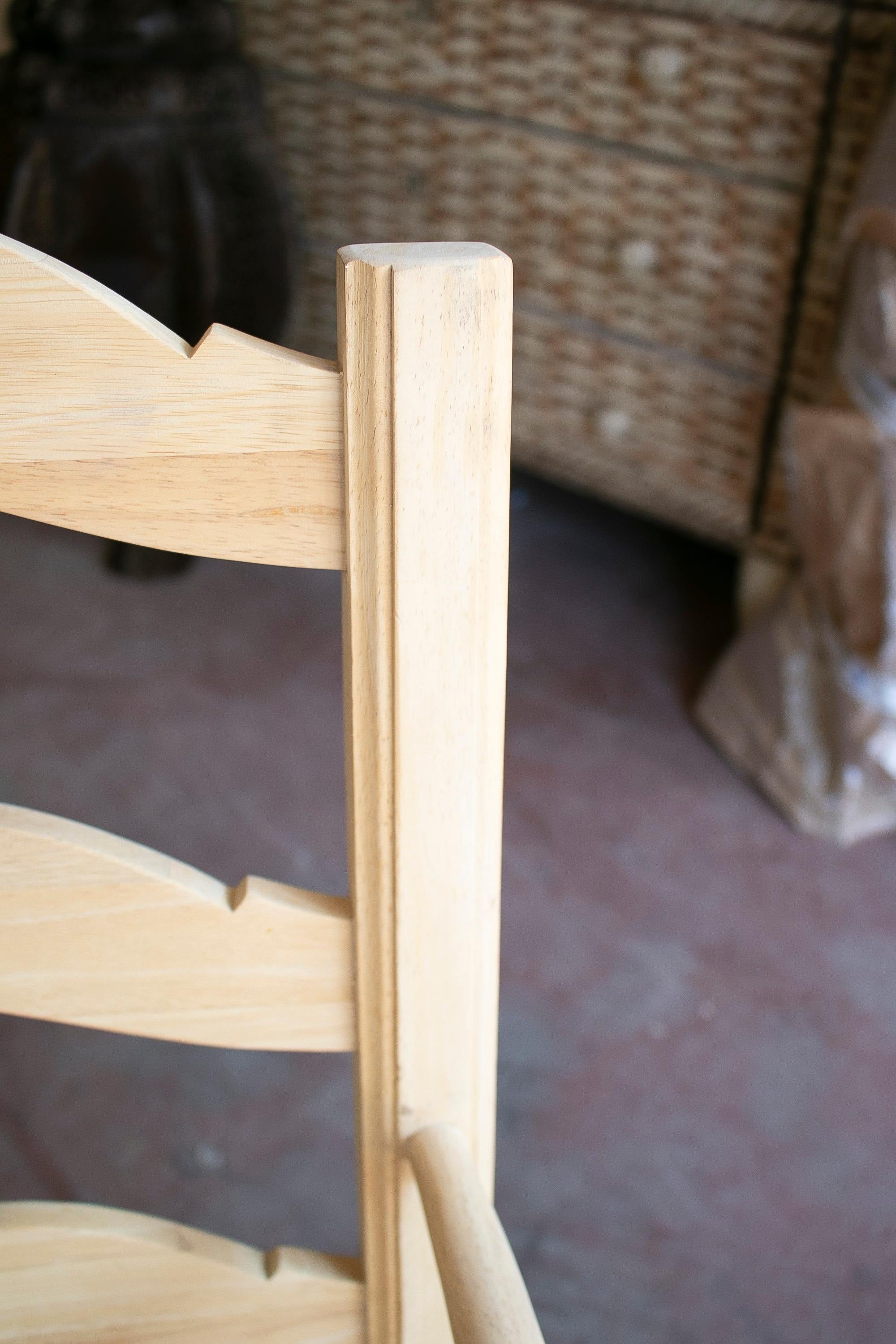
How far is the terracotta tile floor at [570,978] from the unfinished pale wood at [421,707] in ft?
2.00

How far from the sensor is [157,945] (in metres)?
0.34

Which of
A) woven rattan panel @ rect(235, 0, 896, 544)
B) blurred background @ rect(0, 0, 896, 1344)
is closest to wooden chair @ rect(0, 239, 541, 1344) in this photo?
blurred background @ rect(0, 0, 896, 1344)

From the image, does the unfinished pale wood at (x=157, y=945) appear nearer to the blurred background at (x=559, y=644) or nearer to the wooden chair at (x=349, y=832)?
the wooden chair at (x=349, y=832)

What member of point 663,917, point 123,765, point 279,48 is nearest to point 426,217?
point 279,48

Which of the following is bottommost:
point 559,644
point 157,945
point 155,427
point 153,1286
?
point 559,644

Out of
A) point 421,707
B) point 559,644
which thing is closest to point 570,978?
point 559,644

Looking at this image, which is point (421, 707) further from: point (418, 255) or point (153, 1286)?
point (153, 1286)

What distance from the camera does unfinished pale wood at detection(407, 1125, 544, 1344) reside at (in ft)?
0.97

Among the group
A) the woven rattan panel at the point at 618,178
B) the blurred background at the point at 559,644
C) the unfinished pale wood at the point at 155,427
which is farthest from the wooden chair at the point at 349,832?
the woven rattan panel at the point at 618,178

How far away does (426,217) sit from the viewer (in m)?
1.63

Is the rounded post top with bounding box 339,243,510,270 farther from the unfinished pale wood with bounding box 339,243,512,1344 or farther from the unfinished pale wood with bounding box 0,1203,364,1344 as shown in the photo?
the unfinished pale wood with bounding box 0,1203,364,1344

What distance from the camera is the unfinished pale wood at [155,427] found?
253 millimetres

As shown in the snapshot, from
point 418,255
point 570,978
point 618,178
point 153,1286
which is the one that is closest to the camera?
point 418,255

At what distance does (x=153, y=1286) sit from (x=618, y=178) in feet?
4.33
